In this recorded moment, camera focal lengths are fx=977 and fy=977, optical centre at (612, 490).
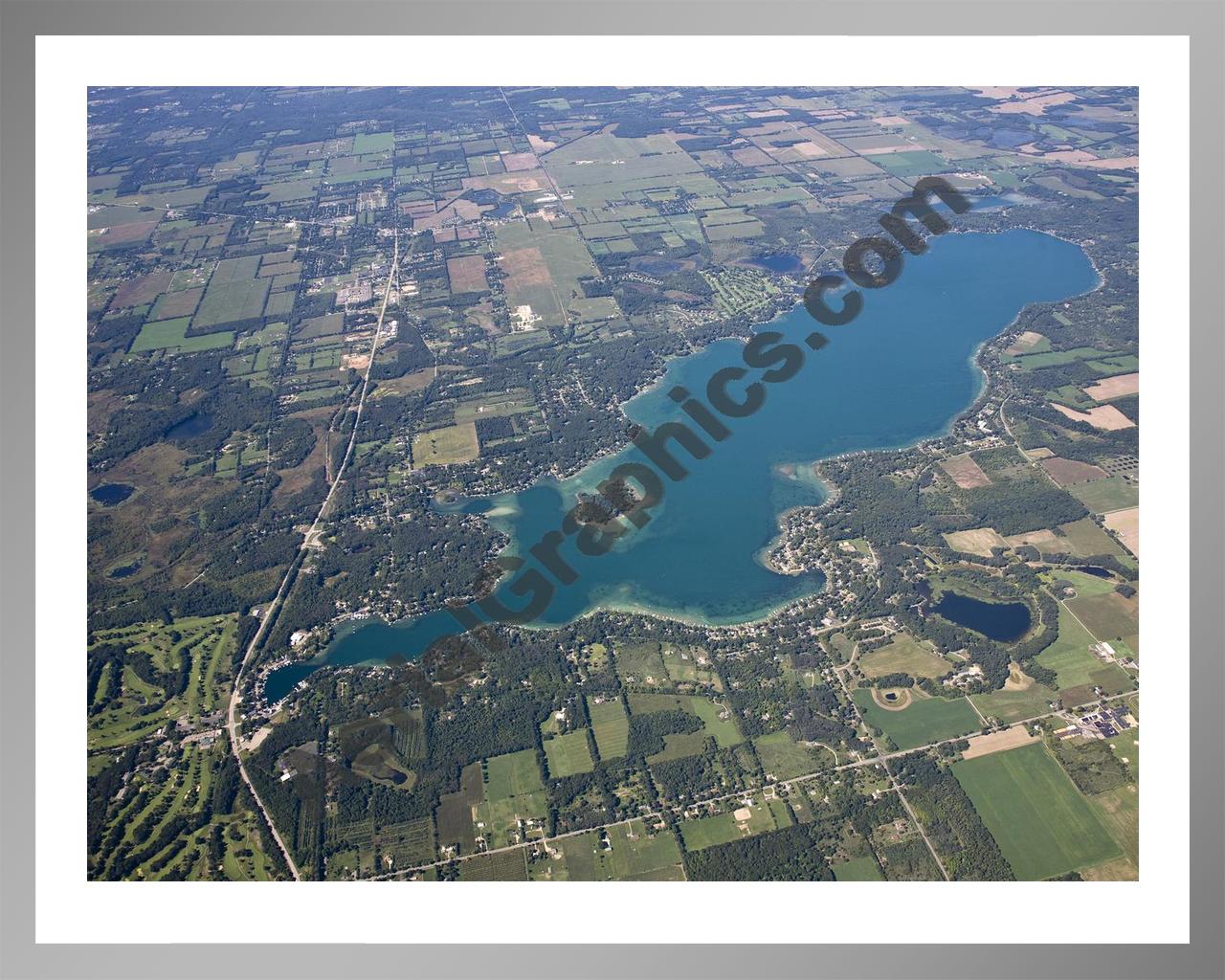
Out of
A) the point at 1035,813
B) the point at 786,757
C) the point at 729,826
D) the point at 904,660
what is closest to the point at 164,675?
the point at 729,826

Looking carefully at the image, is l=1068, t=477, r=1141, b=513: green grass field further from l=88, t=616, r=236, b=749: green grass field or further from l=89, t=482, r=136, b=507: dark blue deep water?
l=89, t=482, r=136, b=507: dark blue deep water

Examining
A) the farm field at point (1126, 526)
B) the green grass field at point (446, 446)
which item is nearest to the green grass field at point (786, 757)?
the farm field at point (1126, 526)

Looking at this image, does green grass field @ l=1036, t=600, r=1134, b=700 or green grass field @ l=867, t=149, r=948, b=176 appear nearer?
green grass field @ l=1036, t=600, r=1134, b=700

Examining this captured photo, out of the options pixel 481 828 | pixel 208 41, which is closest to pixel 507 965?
pixel 208 41

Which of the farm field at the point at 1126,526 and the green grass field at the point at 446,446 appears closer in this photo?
the farm field at the point at 1126,526

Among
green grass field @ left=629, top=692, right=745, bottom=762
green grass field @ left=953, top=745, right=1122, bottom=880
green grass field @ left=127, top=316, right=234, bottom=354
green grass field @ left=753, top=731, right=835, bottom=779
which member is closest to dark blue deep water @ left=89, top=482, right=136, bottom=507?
green grass field @ left=127, top=316, right=234, bottom=354

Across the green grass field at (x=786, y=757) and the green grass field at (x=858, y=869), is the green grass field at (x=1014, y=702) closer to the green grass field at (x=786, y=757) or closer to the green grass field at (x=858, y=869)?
the green grass field at (x=786, y=757)

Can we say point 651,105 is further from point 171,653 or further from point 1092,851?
point 1092,851

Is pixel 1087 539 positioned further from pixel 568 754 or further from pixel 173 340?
pixel 173 340
